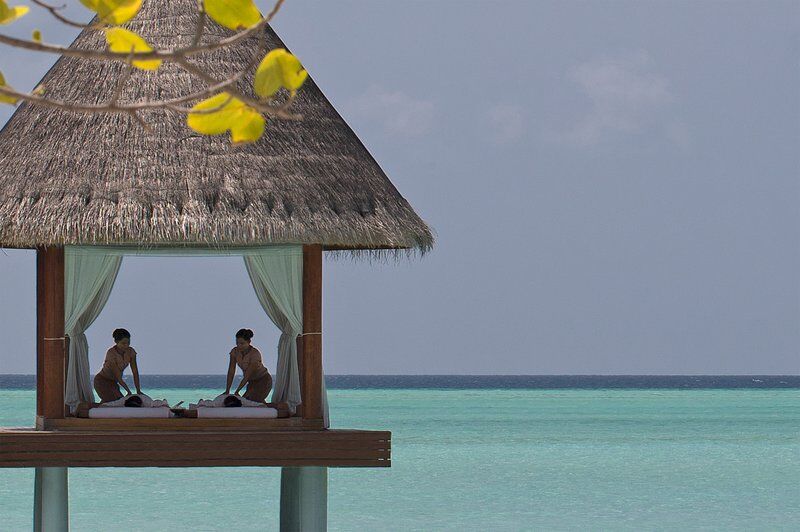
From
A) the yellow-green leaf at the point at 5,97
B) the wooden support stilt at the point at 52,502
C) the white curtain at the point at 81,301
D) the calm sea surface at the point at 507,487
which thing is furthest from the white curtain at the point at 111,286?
the calm sea surface at the point at 507,487

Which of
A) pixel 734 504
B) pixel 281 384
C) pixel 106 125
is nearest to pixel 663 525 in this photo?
pixel 734 504

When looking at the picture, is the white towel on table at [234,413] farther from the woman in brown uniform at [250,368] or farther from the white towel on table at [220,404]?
the woman in brown uniform at [250,368]

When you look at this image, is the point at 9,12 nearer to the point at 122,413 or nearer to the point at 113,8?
the point at 113,8

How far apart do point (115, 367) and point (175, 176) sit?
3.69ft

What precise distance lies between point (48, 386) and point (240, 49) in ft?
6.25

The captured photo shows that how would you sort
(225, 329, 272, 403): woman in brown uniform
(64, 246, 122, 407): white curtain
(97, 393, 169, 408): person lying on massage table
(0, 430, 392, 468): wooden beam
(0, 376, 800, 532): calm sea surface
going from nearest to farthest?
(0, 430, 392, 468): wooden beam < (64, 246, 122, 407): white curtain < (97, 393, 169, 408): person lying on massage table < (225, 329, 272, 403): woman in brown uniform < (0, 376, 800, 532): calm sea surface

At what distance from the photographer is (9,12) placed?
261cm

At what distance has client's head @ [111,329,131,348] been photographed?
26.6 feet

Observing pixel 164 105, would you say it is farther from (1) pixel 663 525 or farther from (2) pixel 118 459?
(1) pixel 663 525

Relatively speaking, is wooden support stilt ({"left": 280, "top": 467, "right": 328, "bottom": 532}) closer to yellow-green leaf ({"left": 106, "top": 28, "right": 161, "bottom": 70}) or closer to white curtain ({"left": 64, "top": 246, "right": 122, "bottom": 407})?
white curtain ({"left": 64, "top": 246, "right": 122, "bottom": 407})

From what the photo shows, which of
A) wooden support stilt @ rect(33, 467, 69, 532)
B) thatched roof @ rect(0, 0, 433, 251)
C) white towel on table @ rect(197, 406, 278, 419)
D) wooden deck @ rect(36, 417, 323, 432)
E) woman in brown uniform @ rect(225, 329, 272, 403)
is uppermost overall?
thatched roof @ rect(0, 0, 433, 251)

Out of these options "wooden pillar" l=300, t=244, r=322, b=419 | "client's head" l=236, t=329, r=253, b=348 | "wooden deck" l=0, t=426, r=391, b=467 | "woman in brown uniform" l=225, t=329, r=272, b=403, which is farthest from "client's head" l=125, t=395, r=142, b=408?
"wooden pillar" l=300, t=244, r=322, b=419

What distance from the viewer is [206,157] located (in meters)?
7.66

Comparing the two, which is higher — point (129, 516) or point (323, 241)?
point (323, 241)
